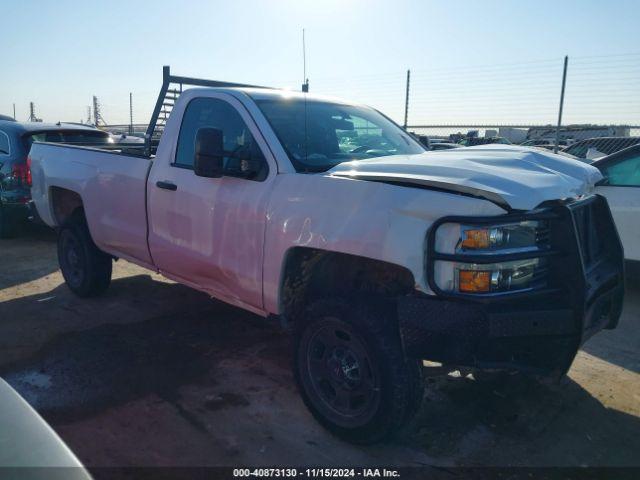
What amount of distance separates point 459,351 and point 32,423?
5.95 ft

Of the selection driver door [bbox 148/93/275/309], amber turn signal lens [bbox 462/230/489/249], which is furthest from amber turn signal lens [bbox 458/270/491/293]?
driver door [bbox 148/93/275/309]

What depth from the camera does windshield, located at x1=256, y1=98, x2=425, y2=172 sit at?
3648mm

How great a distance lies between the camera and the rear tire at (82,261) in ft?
18.1

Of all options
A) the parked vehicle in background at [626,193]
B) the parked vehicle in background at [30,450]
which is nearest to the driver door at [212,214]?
the parked vehicle in background at [30,450]

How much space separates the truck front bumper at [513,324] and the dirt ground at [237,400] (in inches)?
26.0

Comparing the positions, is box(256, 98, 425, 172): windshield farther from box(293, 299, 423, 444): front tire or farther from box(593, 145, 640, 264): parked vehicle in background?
box(593, 145, 640, 264): parked vehicle in background

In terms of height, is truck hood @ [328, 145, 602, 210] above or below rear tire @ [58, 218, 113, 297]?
above

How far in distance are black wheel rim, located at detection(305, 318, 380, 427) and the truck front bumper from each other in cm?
35

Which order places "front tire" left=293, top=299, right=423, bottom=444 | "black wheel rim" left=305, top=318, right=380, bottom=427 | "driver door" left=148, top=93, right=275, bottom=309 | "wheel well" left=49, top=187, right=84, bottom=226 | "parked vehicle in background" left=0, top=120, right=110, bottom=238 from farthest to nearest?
"parked vehicle in background" left=0, top=120, right=110, bottom=238 < "wheel well" left=49, top=187, right=84, bottom=226 < "driver door" left=148, top=93, right=275, bottom=309 < "black wheel rim" left=305, top=318, right=380, bottom=427 < "front tire" left=293, top=299, right=423, bottom=444

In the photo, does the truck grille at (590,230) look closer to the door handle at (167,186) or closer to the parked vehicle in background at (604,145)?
the door handle at (167,186)

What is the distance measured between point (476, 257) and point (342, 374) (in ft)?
3.47

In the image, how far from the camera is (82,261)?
5.60m

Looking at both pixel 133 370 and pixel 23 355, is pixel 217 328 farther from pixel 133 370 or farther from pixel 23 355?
pixel 23 355

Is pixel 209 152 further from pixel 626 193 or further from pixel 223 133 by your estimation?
pixel 626 193
